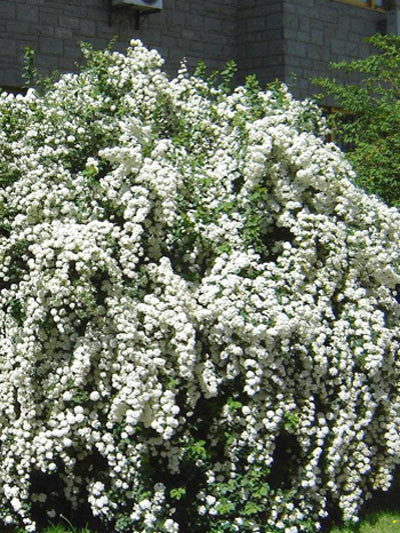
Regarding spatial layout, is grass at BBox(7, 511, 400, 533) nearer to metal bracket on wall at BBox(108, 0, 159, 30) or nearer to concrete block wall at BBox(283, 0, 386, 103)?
metal bracket on wall at BBox(108, 0, 159, 30)

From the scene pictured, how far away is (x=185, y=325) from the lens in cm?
454

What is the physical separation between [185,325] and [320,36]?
8.47 metres

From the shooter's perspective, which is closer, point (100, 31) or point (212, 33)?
point (100, 31)

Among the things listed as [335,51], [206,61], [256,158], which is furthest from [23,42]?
[256,158]

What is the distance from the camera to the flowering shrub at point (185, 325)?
4.65 m

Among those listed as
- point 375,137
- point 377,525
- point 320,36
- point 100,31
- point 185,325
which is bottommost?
point 377,525

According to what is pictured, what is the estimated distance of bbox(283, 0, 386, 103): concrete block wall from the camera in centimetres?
1183

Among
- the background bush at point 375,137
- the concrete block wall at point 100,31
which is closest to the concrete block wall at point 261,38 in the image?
the concrete block wall at point 100,31

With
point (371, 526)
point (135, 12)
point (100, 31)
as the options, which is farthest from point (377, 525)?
point (135, 12)

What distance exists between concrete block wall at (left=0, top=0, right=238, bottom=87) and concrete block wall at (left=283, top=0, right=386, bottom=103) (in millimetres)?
704

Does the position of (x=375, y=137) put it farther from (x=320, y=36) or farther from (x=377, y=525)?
(x=377, y=525)

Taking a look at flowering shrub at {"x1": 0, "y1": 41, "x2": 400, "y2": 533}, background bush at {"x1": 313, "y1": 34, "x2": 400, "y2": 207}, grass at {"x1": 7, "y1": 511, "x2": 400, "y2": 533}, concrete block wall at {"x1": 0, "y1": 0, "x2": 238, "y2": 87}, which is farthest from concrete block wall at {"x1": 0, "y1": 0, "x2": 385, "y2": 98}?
grass at {"x1": 7, "y1": 511, "x2": 400, "y2": 533}

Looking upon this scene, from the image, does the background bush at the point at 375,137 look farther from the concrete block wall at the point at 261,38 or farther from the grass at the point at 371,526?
the grass at the point at 371,526

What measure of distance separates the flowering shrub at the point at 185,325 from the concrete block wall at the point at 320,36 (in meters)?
6.52
